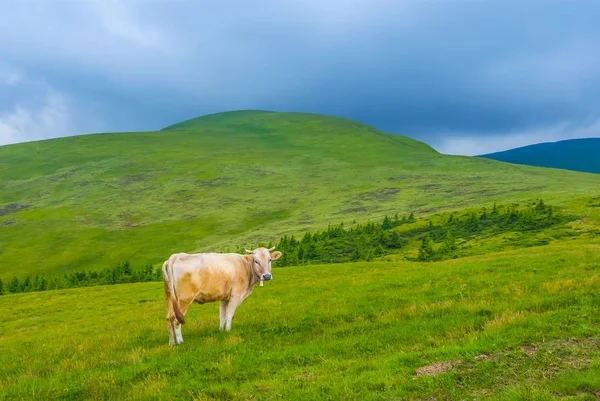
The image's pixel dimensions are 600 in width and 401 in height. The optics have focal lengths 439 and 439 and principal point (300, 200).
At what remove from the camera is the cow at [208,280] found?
48.9 ft

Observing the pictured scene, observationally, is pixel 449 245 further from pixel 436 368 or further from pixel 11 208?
pixel 11 208

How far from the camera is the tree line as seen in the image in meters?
64.1

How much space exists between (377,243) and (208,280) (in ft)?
195

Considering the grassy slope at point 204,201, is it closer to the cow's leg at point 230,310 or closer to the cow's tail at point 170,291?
the cow's leg at point 230,310

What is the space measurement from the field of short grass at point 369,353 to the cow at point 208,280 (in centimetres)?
90

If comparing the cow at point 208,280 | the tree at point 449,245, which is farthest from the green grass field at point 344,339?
the tree at point 449,245

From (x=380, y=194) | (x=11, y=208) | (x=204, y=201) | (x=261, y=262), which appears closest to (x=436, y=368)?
(x=261, y=262)

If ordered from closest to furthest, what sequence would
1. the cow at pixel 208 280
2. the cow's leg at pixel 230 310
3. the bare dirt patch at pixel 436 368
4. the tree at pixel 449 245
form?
the bare dirt patch at pixel 436 368 < the cow at pixel 208 280 < the cow's leg at pixel 230 310 < the tree at pixel 449 245

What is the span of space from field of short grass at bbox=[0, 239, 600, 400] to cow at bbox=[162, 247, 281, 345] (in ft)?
2.96

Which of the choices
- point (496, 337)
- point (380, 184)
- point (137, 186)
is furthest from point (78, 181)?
point (496, 337)

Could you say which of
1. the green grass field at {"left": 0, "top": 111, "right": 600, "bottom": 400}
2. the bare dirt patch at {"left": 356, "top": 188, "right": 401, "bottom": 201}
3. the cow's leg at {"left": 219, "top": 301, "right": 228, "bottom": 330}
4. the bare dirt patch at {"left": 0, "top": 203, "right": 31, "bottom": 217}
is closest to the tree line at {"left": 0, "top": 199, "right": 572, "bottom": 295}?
the green grass field at {"left": 0, "top": 111, "right": 600, "bottom": 400}

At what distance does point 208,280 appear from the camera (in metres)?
15.4

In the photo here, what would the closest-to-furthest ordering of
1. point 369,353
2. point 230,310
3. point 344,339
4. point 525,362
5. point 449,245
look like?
point 525,362, point 369,353, point 344,339, point 230,310, point 449,245

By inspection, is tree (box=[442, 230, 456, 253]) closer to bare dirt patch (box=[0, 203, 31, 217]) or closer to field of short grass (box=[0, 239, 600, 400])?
field of short grass (box=[0, 239, 600, 400])
